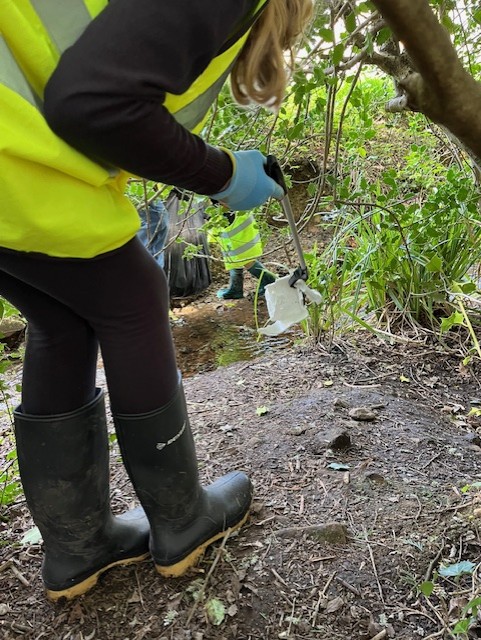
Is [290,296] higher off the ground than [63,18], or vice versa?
[63,18]

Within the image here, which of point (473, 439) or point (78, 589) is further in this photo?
point (473, 439)

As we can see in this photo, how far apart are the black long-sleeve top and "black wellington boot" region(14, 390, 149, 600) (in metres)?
0.44

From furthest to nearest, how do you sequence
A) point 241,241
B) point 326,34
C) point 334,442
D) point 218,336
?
point 218,336, point 241,241, point 334,442, point 326,34

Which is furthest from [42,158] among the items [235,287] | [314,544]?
[235,287]

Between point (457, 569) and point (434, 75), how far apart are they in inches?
31.3

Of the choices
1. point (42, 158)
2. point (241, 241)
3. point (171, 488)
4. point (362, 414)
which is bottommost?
point (362, 414)

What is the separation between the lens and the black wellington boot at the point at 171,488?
0.92 meters

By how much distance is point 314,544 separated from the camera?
1034mm

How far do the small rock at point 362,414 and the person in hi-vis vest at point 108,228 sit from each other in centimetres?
45

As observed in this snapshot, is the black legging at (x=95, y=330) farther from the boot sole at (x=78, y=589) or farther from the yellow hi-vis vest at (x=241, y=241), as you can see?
the yellow hi-vis vest at (x=241, y=241)

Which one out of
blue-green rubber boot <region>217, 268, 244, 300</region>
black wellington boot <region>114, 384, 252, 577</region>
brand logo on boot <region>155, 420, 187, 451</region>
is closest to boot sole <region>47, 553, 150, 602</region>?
black wellington boot <region>114, 384, 252, 577</region>

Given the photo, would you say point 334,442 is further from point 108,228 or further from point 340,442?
point 108,228

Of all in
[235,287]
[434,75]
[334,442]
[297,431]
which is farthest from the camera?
[235,287]

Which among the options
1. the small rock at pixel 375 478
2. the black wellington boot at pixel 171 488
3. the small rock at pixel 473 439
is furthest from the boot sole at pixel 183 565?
the small rock at pixel 473 439
